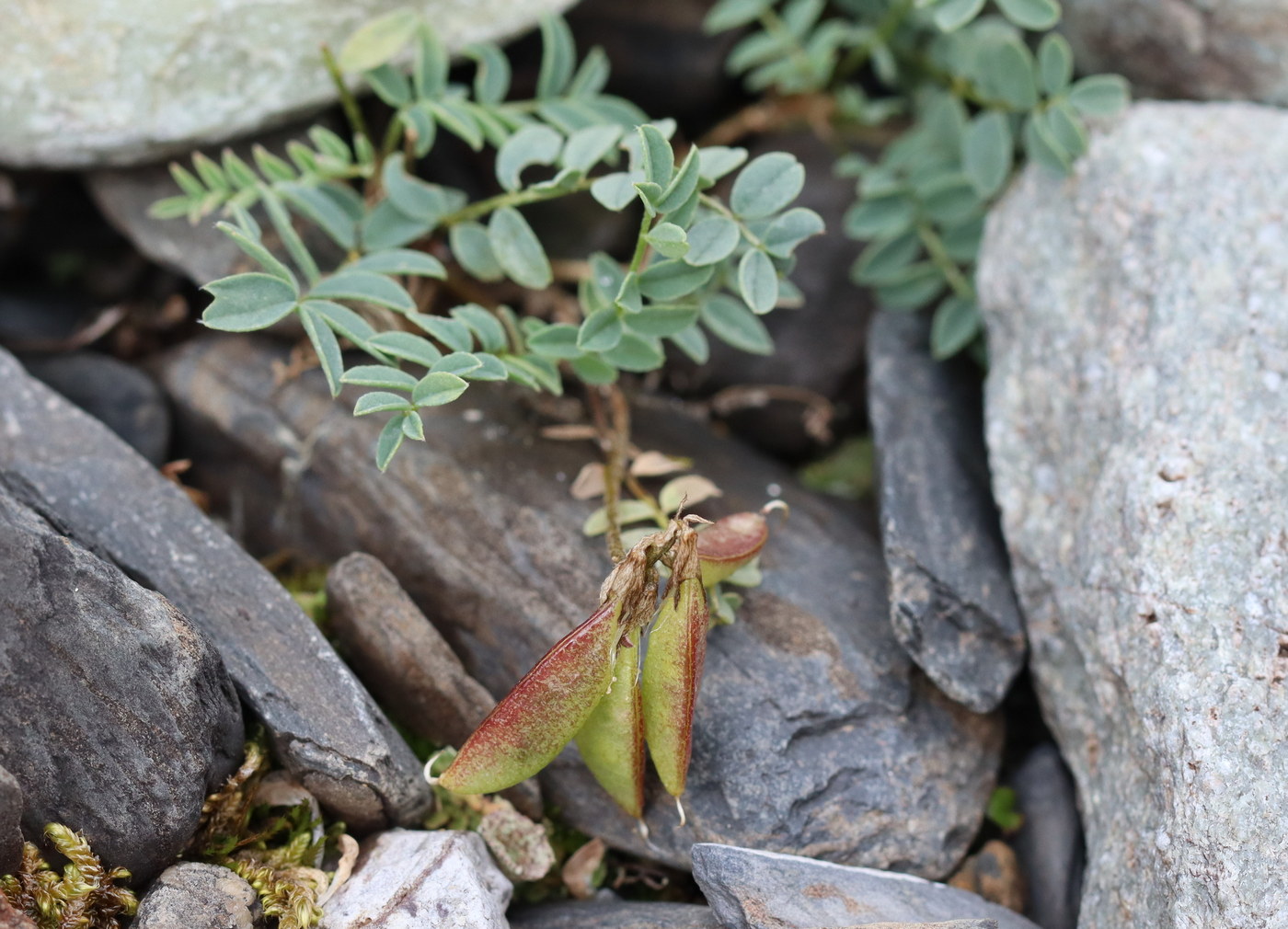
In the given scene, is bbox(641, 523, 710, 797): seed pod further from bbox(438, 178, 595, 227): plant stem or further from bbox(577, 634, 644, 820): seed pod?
bbox(438, 178, 595, 227): plant stem

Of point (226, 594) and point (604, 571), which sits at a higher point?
point (226, 594)

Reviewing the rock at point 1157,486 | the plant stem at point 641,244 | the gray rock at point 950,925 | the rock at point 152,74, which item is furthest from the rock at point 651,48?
the gray rock at point 950,925

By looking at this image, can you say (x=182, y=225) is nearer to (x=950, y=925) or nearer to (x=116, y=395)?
(x=116, y=395)

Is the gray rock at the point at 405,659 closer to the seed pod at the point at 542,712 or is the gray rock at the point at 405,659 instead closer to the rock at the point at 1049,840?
the seed pod at the point at 542,712

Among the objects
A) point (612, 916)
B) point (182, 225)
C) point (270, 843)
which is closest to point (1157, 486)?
point (612, 916)

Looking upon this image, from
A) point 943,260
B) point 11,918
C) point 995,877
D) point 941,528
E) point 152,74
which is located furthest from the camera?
point 943,260

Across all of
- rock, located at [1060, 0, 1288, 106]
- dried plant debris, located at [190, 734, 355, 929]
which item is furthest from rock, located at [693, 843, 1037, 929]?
rock, located at [1060, 0, 1288, 106]
